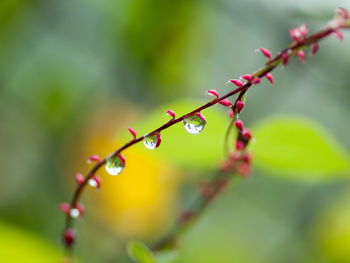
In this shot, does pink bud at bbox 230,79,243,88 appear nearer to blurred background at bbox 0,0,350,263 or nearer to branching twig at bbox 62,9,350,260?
branching twig at bbox 62,9,350,260

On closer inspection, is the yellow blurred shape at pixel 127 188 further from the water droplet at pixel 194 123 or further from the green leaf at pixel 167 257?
the water droplet at pixel 194 123

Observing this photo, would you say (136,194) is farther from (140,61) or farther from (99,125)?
(140,61)

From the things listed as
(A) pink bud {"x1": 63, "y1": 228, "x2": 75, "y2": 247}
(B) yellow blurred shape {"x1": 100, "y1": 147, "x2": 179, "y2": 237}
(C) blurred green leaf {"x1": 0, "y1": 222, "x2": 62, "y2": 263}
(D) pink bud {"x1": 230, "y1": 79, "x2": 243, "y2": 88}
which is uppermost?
(B) yellow blurred shape {"x1": 100, "y1": 147, "x2": 179, "y2": 237}

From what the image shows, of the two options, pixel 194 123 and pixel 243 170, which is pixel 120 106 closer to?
pixel 243 170

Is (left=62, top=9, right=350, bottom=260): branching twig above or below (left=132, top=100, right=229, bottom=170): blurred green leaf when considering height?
below

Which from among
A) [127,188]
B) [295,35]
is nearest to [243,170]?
[295,35]

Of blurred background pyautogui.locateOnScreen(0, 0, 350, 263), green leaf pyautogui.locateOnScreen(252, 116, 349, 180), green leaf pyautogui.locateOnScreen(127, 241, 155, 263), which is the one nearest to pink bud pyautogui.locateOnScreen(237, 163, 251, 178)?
green leaf pyautogui.locateOnScreen(252, 116, 349, 180)

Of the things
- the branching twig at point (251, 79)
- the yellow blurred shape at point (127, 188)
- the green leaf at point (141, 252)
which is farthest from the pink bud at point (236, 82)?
the yellow blurred shape at point (127, 188)

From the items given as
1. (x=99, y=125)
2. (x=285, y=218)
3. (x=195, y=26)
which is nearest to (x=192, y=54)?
(x=195, y=26)
